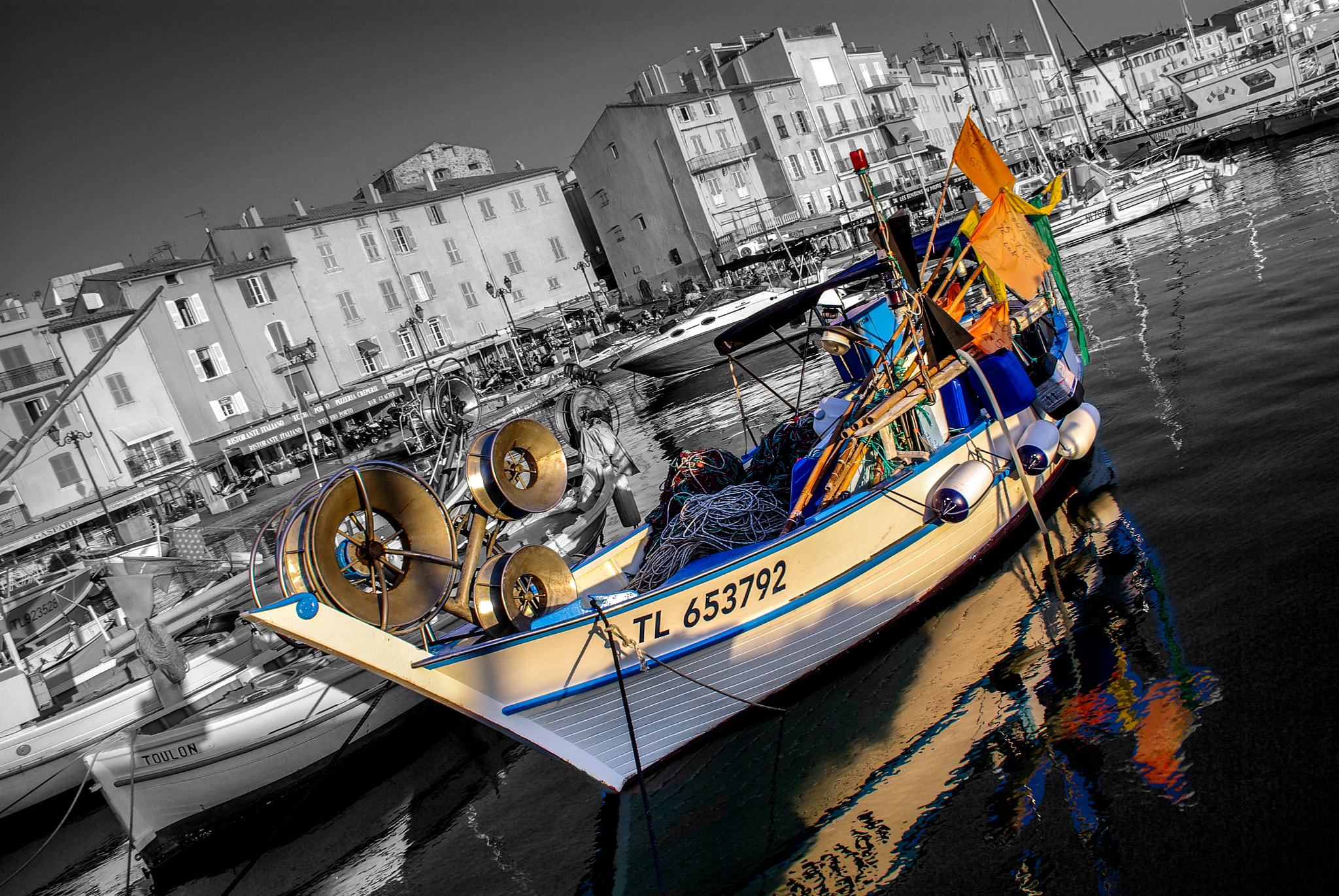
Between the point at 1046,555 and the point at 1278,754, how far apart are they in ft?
13.1

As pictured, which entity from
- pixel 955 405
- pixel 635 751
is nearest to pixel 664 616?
pixel 635 751

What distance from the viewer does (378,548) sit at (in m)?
6.49

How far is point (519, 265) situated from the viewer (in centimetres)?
5216

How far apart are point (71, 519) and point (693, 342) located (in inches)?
1065

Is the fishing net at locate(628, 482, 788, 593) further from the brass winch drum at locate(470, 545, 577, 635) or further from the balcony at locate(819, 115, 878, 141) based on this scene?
the balcony at locate(819, 115, 878, 141)

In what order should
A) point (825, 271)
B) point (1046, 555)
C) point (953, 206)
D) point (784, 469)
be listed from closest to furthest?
point (1046, 555) < point (784, 469) < point (825, 271) < point (953, 206)

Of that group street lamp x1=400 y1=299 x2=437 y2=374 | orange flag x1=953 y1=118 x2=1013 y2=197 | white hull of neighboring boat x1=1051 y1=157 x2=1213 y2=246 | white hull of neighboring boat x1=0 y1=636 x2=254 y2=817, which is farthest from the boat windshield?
white hull of neighboring boat x1=0 y1=636 x2=254 y2=817

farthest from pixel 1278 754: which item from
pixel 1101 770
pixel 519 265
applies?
pixel 519 265

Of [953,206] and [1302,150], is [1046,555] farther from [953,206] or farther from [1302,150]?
[953,206]

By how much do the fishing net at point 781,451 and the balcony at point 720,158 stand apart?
1757 inches

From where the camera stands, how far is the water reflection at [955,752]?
214 inches

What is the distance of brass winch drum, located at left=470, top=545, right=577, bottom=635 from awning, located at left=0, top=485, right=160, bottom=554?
117 feet

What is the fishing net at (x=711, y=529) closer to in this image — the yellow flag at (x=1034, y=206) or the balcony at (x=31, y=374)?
the yellow flag at (x=1034, y=206)

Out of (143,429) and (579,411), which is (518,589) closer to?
(579,411)
